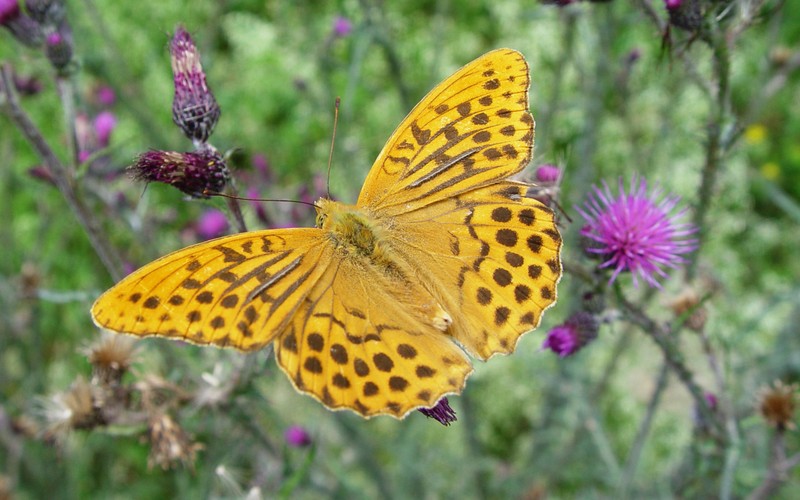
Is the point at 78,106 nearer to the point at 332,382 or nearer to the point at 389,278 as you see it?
the point at 389,278

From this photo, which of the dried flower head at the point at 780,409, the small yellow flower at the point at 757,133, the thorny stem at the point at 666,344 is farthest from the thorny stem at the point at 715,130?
the small yellow flower at the point at 757,133

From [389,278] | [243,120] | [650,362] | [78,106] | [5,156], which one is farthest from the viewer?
[243,120]

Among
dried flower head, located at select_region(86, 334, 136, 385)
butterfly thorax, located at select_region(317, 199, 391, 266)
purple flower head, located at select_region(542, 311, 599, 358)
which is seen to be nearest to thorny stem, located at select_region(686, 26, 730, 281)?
purple flower head, located at select_region(542, 311, 599, 358)

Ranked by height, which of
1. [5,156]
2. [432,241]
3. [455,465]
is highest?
[432,241]

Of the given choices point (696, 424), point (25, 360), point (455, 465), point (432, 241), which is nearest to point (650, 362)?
point (455, 465)

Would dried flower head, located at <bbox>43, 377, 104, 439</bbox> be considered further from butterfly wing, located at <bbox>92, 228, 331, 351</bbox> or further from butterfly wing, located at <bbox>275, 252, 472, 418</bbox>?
butterfly wing, located at <bbox>275, 252, 472, 418</bbox>

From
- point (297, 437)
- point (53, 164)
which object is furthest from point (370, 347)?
point (297, 437)
